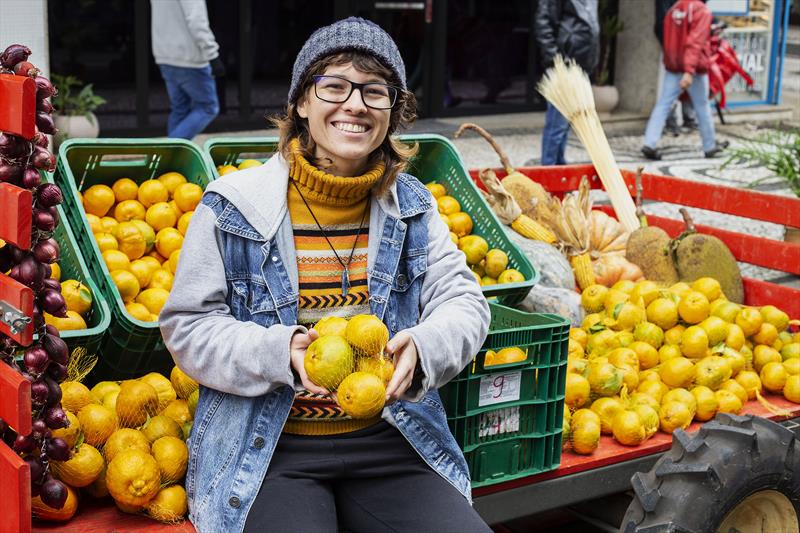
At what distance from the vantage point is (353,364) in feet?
8.40

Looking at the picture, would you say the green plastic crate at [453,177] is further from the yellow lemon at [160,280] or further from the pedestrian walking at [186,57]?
the pedestrian walking at [186,57]

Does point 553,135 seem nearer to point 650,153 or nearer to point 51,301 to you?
point 650,153

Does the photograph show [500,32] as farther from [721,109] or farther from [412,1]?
[721,109]

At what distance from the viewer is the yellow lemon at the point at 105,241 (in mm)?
4047

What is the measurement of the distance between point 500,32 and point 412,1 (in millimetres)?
1683

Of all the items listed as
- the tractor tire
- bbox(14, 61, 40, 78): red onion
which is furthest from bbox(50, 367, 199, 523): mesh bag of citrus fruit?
the tractor tire

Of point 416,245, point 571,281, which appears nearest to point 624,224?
point 571,281

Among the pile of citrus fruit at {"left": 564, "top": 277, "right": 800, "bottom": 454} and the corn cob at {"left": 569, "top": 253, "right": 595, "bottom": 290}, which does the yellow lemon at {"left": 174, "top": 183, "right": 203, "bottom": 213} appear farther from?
the corn cob at {"left": 569, "top": 253, "right": 595, "bottom": 290}

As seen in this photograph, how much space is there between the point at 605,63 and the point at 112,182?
37.3 feet

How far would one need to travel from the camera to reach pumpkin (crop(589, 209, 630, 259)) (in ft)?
18.8

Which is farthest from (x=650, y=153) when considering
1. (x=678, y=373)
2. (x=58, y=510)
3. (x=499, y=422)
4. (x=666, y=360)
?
(x=58, y=510)

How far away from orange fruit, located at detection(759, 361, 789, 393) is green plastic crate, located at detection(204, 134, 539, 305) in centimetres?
102

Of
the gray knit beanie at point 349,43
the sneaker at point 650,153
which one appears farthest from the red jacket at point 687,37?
the gray knit beanie at point 349,43

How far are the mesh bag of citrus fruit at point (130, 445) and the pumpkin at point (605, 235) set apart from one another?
297 cm
